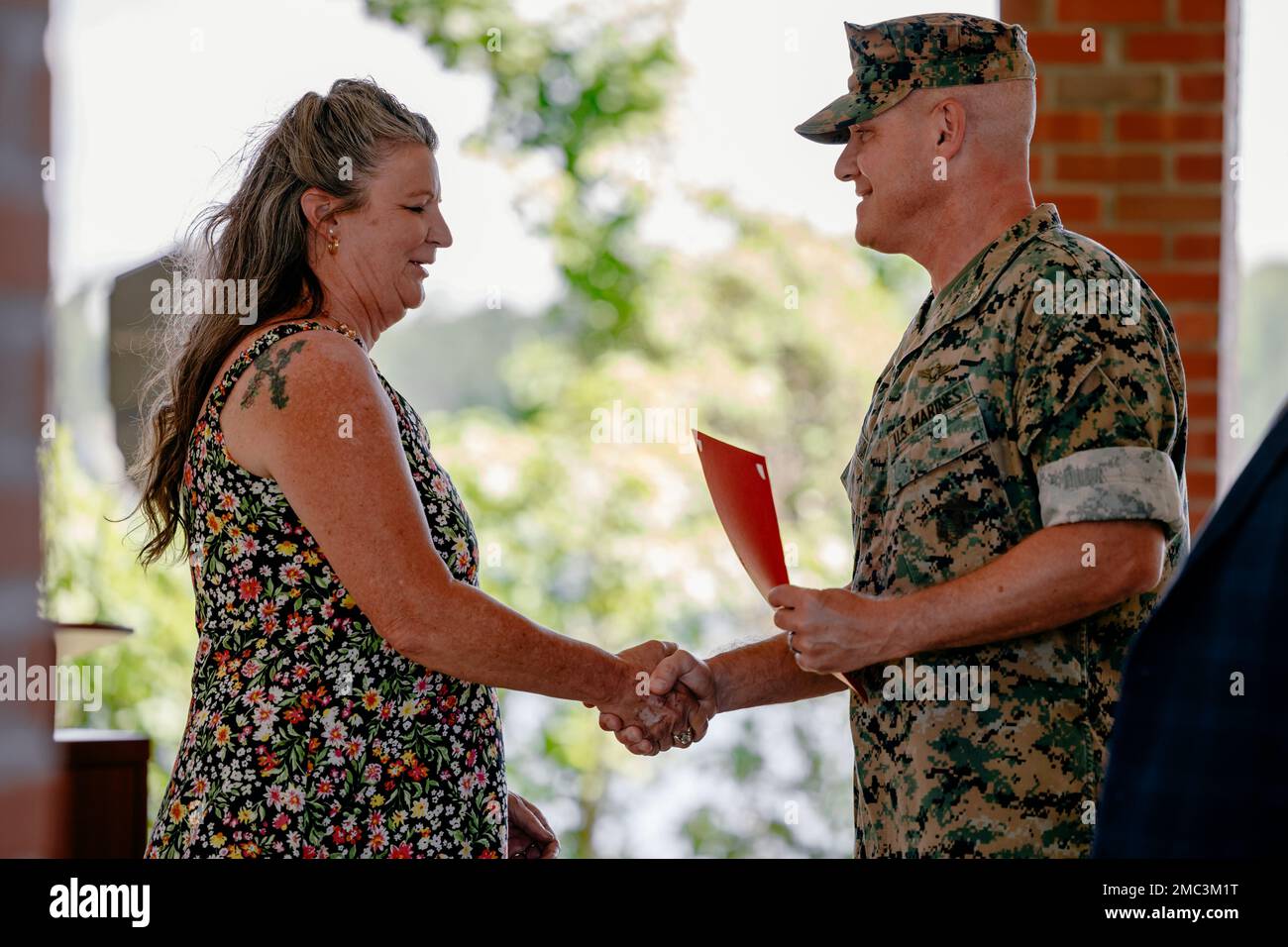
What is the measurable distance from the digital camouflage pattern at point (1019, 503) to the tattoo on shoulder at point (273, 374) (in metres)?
0.79

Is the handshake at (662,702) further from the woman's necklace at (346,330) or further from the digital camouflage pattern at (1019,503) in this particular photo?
the woman's necklace at (346,330)

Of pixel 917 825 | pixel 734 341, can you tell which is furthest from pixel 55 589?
pixel 917 825

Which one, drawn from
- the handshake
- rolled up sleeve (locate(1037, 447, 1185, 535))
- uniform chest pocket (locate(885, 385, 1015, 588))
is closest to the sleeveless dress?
the handshake

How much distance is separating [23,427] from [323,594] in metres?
0.90

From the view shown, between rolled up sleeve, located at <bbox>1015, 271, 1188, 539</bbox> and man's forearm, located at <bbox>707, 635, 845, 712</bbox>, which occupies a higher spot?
rolled up sleeve, located at <bbox>1015, 271, 1188, 539</bbox>

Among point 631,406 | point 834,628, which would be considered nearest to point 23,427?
point 834,628

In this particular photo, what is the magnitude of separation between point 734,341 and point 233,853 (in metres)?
3.94

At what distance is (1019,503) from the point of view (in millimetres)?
1631

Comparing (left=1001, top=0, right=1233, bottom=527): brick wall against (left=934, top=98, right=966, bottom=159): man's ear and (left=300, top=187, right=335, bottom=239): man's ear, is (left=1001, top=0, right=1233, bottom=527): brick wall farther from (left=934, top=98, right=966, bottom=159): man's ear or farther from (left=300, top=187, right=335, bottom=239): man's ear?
(left=300, top=187, right=335, bottom=239): man's ear

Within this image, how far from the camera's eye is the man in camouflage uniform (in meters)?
1.54

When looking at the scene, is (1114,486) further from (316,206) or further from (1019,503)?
(316,206)

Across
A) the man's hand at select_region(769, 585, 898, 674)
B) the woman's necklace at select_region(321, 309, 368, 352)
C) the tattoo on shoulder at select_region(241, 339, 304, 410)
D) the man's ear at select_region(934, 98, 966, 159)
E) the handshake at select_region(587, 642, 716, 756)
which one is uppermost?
the man's ear at select_region(934, 98, 966, 159)

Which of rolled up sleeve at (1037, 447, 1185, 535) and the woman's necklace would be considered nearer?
rolled up sleeve at (1037, 447, 1185, 535)

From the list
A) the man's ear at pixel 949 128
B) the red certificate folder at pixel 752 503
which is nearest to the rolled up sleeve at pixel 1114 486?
the red certificate folder at pixel 752 503
